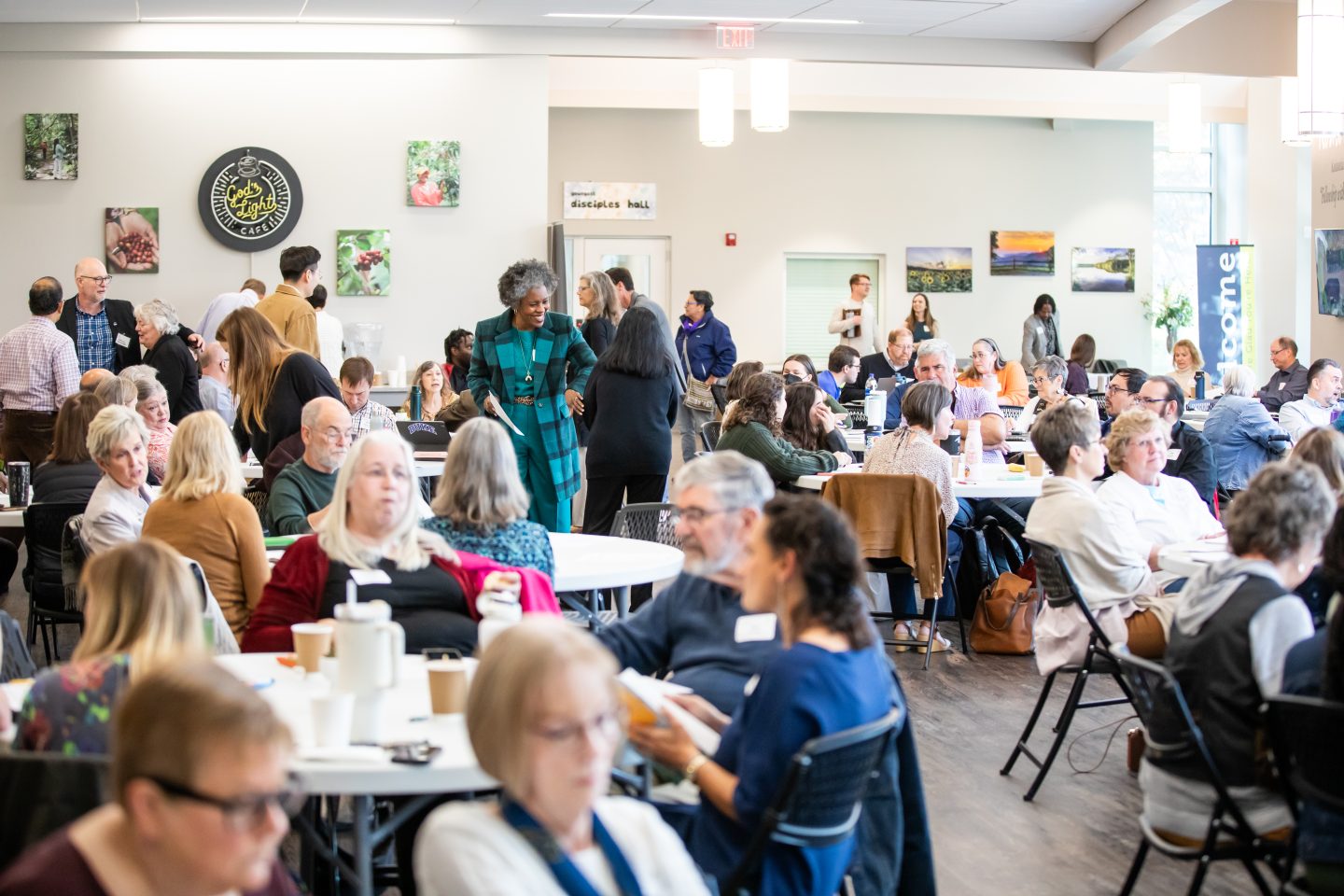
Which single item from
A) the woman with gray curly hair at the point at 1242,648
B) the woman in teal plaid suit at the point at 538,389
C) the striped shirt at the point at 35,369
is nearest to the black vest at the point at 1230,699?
the woman with gray curly hair at the point at 1242,648

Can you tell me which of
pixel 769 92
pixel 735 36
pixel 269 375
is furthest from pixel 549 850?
pixel 735 36

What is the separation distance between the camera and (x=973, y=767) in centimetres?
495

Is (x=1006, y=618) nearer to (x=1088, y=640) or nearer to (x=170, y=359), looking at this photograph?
(x=1088, y=640)

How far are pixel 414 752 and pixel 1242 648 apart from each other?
173 centimetres

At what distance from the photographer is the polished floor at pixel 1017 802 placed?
3904 mm

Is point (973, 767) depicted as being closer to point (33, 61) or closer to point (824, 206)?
point (33, 61)

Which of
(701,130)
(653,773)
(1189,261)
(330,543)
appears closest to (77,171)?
(701,130)

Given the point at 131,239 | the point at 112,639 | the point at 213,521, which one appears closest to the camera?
the point at 112,639

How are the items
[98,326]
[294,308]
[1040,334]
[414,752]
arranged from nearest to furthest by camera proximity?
1. [414,752]
2. [294,308]
3. [98,326]
4. [1040,334]

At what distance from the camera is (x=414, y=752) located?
2.44m

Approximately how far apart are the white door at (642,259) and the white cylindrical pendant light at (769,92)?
5161 millimetres

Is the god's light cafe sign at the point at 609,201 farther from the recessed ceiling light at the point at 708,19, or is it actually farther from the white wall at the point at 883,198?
the recessed ceiling light at the point at 708,19

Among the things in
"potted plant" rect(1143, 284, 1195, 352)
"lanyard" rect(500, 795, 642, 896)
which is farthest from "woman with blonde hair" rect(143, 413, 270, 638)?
"potted plant" rect(1143, 284, 1195, 352)

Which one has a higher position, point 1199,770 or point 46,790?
point 46,790
